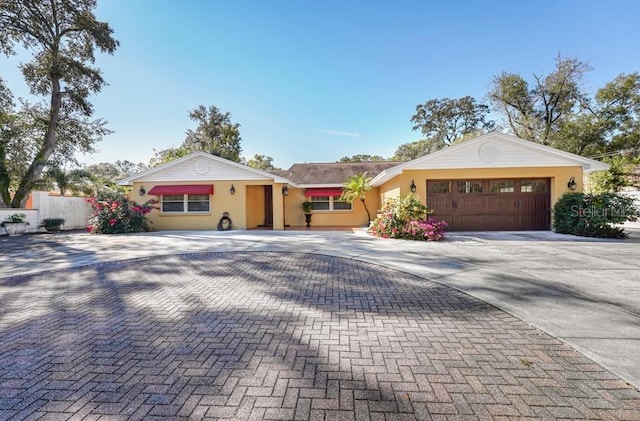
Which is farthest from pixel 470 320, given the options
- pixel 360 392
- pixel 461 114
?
pixel 461 114

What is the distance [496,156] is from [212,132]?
32621 millimetres

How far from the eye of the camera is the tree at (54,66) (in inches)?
690

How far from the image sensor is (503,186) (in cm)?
1317

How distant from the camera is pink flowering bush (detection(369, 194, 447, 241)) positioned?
36.2 ft

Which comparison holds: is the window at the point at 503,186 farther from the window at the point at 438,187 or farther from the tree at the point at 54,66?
the tree at the point at 54,66

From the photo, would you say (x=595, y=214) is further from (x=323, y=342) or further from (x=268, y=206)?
(x=268, y=206)

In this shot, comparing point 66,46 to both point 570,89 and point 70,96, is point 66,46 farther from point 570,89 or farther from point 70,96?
point 570,89

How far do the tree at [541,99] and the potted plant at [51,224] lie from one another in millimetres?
37786

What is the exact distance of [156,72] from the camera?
15.4 metres

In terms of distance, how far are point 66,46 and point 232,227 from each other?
1785cm

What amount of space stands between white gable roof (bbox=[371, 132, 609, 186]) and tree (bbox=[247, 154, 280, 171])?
114 ft

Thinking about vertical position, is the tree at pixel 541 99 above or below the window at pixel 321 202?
above

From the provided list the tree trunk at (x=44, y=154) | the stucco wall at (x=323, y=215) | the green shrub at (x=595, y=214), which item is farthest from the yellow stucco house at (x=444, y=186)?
the tree trunk at (x=44, y=154)

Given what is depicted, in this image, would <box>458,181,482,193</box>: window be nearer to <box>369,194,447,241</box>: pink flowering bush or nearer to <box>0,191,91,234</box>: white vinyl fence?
<box>369,194,447,241</box>: pink flowering bush
